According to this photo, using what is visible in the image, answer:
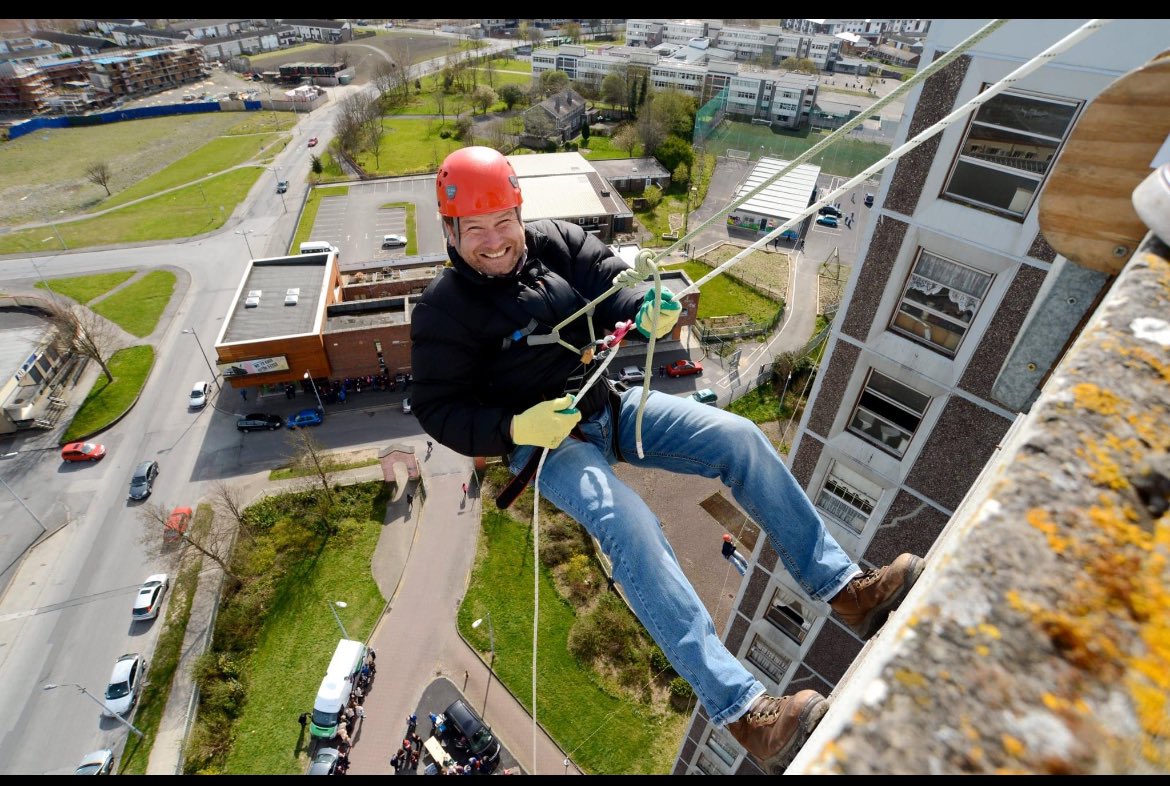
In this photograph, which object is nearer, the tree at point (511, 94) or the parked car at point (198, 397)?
the parked car at point (198, 397)

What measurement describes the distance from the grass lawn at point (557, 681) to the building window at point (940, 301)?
55.2 feet

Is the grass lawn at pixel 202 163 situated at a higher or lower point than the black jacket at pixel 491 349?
lower

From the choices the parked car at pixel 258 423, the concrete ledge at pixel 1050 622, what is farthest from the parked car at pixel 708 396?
the concrete ledge at pixel 1050 622

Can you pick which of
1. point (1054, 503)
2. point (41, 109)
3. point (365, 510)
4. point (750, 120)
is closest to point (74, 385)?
point (365, 510)

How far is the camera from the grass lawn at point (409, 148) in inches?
2525

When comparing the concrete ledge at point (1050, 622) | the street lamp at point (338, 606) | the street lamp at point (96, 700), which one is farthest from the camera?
the street lamp at point (338, 606)

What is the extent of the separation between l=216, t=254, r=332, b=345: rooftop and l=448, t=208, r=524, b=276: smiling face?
2820 cm

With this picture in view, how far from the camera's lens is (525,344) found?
5.76 metres

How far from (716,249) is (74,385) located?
4571 cm

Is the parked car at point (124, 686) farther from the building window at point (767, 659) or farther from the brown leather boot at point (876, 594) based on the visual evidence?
the brown leather boot at point (876, 594)

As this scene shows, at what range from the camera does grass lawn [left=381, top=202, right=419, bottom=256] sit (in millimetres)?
48625

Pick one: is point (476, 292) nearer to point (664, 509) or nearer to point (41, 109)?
point (664, 509)

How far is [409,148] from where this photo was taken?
69.6 meters

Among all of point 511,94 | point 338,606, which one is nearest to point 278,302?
point 338,606
